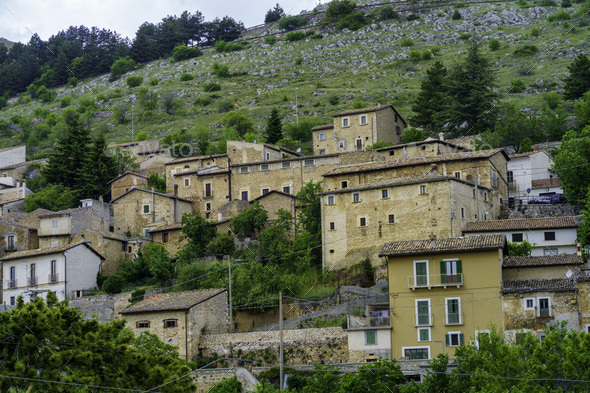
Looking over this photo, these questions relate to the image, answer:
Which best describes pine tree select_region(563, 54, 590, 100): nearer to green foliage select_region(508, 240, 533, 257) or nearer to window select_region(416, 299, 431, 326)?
green foliage select_region(508, 240, 533, 257)

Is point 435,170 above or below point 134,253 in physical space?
above

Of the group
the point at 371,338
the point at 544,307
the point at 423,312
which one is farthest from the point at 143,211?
the point at 544,307

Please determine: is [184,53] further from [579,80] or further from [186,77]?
[579,80]

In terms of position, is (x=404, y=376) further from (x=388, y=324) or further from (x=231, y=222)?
(x=231, y=222)

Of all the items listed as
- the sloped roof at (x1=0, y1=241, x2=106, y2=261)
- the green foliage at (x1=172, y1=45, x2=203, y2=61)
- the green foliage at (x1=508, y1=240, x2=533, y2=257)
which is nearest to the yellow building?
the green foliage at (x1=508, y1=240, x2=533, y2=257)

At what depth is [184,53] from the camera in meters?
179

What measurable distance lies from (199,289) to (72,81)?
127142mm

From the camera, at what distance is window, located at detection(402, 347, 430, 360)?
44.4 meters

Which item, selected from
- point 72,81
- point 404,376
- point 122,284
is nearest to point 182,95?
point 72,81

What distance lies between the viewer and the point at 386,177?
2440 inches

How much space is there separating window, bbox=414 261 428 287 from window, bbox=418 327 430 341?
241 cm

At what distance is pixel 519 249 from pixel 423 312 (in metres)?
9.46

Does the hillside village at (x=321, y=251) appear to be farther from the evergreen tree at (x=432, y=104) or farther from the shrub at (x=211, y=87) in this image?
the shrub at (x=211, y=87)

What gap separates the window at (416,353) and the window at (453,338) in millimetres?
1133
